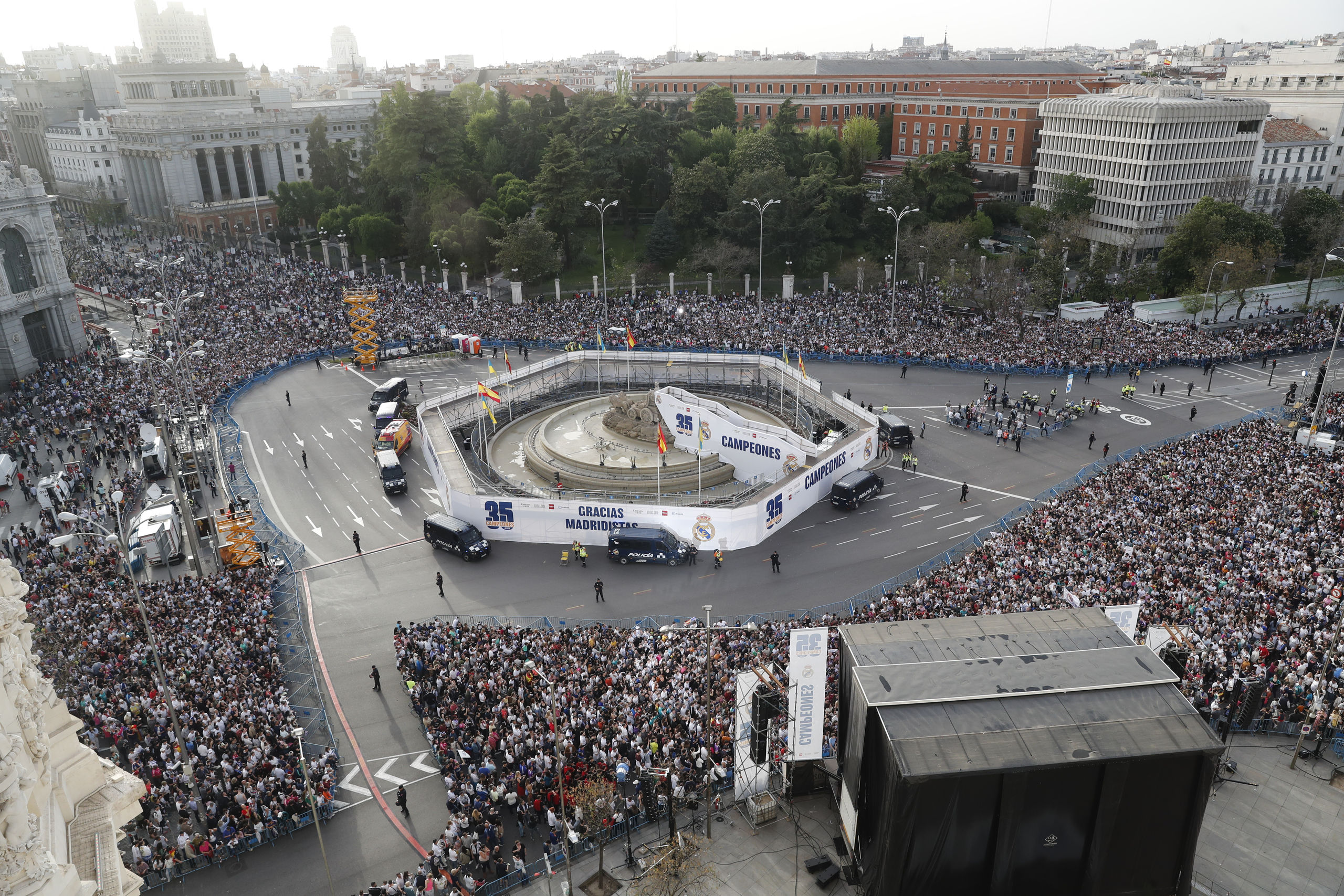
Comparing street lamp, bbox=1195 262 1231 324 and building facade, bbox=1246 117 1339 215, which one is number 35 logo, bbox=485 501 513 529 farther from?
building facade, bbox=1246 117 1339 215

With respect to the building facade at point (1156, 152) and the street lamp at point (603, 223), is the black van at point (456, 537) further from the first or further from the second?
the building facade at point (1156, 152)

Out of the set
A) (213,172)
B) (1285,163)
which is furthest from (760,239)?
(213,172)

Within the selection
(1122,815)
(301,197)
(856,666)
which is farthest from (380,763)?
(301,197)

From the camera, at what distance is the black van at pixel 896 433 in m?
44.3

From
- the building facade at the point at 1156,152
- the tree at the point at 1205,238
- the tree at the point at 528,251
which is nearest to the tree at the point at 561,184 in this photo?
the tree at the point at 528,251

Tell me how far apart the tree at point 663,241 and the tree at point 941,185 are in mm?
21181

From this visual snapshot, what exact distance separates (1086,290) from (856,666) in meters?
60.3

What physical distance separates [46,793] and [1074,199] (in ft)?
266

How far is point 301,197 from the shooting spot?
9200 centimetres

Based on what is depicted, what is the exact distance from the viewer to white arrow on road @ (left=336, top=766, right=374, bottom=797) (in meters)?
22.8

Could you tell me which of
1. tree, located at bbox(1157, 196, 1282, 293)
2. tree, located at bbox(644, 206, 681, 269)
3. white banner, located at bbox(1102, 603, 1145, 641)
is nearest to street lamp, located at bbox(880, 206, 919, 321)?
tree, located at bbox(644, 206, 681, 269)

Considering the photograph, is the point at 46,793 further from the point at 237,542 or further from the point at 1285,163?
the point at 1285,163

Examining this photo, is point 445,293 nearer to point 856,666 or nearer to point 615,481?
point 615,481

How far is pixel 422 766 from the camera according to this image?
23797 millimetres
